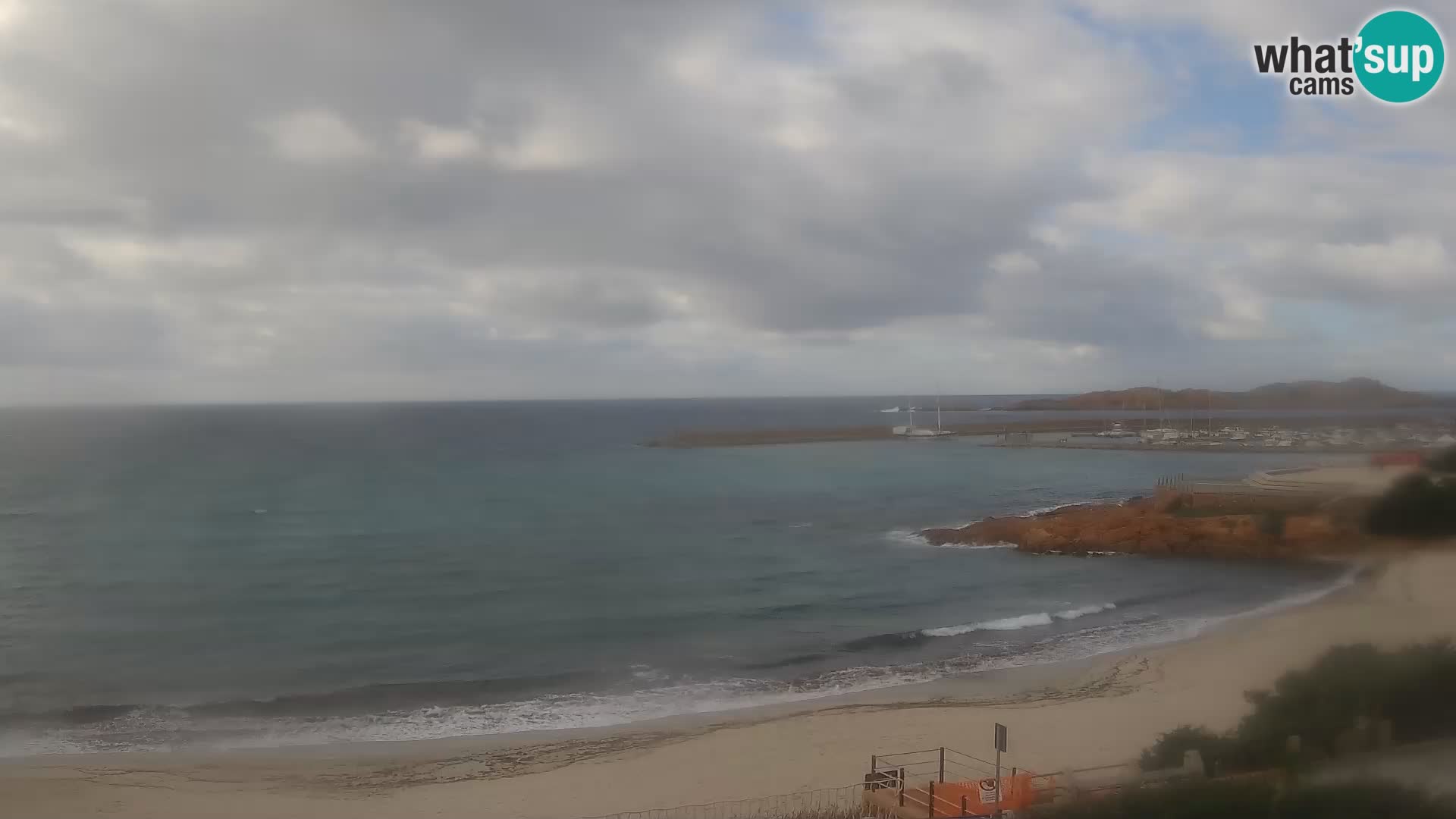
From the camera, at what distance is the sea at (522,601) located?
16969mm

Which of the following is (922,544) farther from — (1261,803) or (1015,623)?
(1261,803)

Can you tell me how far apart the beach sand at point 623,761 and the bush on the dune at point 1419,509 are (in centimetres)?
535

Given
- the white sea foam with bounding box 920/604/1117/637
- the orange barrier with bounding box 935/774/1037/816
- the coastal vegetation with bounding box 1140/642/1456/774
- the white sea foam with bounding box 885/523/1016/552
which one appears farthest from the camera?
the white sea foam with bounding box 885/523/1016/552

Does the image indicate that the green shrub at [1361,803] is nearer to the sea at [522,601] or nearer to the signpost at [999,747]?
the sea at [522,601]

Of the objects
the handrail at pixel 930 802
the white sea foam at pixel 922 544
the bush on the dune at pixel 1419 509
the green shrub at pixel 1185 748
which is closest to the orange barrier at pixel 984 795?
the handrail at pixel 930 802

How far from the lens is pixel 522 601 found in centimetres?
2548

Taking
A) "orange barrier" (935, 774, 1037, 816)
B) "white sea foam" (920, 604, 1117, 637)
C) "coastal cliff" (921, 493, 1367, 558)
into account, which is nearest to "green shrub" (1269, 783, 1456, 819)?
"orange barrier" (935, 774, 1037, 816)

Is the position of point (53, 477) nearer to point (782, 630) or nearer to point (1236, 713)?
point (782, 630)

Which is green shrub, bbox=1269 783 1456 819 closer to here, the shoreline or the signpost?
the signpost

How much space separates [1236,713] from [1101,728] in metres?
8.07

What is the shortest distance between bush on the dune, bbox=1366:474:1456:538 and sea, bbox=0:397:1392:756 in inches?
23.1

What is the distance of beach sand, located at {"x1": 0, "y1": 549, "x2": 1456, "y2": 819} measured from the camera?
12.2 meters

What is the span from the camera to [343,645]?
2112 cm

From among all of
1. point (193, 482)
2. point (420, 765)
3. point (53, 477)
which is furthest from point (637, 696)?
point (53, 477)
